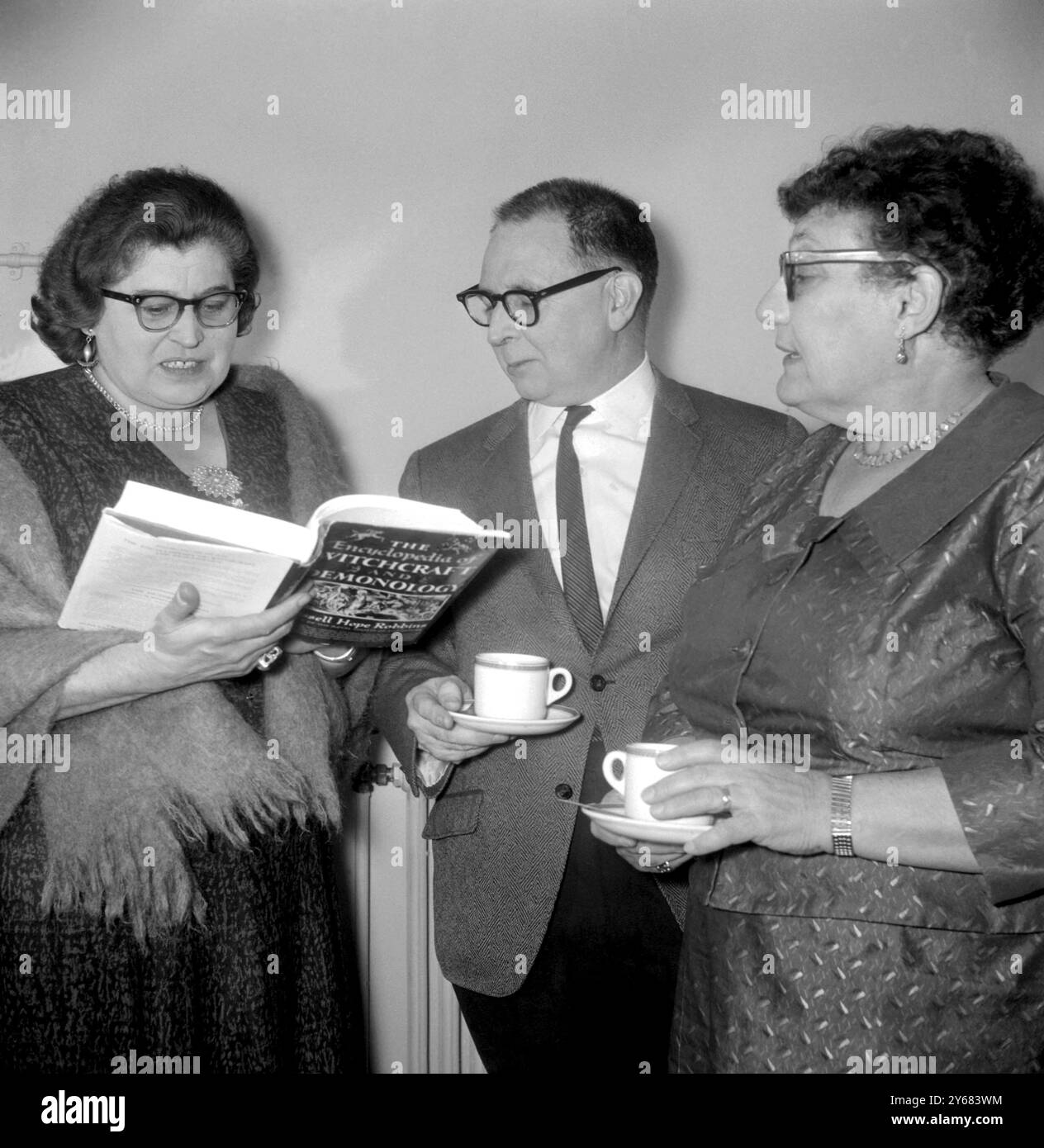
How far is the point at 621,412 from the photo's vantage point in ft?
7.02

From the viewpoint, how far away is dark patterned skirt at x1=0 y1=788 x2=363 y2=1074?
5.41ft

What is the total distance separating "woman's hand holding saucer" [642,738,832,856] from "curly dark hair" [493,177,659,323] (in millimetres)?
1108

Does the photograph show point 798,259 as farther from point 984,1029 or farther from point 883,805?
point 984,1029

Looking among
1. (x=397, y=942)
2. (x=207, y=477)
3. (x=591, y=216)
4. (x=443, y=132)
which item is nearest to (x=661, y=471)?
(x=591, y=216)

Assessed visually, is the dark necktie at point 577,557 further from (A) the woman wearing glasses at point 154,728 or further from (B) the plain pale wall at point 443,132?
(B) the plain pale wall at point 443,132

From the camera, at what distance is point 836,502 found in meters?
1.56

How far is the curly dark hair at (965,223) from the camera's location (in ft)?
4.72

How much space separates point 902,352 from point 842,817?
56 cm

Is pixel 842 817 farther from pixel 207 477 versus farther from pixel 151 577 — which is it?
pixel 207 477

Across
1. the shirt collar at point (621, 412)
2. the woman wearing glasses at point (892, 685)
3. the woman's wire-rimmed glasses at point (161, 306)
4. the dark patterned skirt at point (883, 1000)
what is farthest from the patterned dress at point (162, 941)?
the dark patterned skirt at point (883, 1000)

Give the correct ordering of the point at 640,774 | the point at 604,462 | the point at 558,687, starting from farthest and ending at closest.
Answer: the point at 604,462 < the point at 558,687 < the point at 640,774

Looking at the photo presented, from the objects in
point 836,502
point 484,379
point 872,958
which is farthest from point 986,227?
point 484,379

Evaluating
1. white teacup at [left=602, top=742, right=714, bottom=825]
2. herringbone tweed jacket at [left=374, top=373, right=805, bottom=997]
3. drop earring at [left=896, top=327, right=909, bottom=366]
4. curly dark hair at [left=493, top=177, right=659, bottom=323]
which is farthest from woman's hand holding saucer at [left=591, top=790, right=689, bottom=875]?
curly dark hair at [left=493, top=177, right=659, bottom=323]
